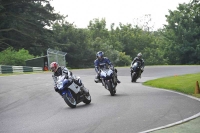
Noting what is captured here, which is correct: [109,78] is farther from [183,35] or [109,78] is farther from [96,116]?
[183,35]

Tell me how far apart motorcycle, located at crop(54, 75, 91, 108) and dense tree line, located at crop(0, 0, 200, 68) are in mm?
31162

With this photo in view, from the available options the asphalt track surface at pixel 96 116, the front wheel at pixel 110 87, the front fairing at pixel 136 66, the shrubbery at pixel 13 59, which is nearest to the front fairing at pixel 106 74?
the front wheel at pixel 110 87

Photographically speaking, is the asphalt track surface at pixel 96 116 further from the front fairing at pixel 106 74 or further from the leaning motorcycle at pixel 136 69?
the leaning motorcycle at pixel 136 69

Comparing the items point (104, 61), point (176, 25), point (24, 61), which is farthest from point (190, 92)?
point (176, 25)

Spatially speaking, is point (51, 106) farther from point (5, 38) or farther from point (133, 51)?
point (133, 51)

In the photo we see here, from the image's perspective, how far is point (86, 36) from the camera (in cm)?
7825

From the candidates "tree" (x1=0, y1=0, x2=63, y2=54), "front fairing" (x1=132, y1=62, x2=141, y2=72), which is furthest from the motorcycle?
"tree" (x1=0, y1=0, x2=63, y2=54)

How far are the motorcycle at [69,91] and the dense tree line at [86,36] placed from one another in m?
31.2

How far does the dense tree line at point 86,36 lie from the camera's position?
56.6m

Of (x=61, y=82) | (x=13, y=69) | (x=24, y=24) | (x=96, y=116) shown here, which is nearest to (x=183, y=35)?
(x=24, y=24)

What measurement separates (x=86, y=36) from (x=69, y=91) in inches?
2546

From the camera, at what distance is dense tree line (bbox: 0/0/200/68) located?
56562mm

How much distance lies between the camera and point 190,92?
17391 mm

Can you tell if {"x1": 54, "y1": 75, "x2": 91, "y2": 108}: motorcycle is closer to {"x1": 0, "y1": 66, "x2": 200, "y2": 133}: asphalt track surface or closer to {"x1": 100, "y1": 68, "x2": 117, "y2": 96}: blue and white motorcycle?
{"x1": 0, "y1": 66, "x2": 200, "y2": 133}: asphalt track surface
